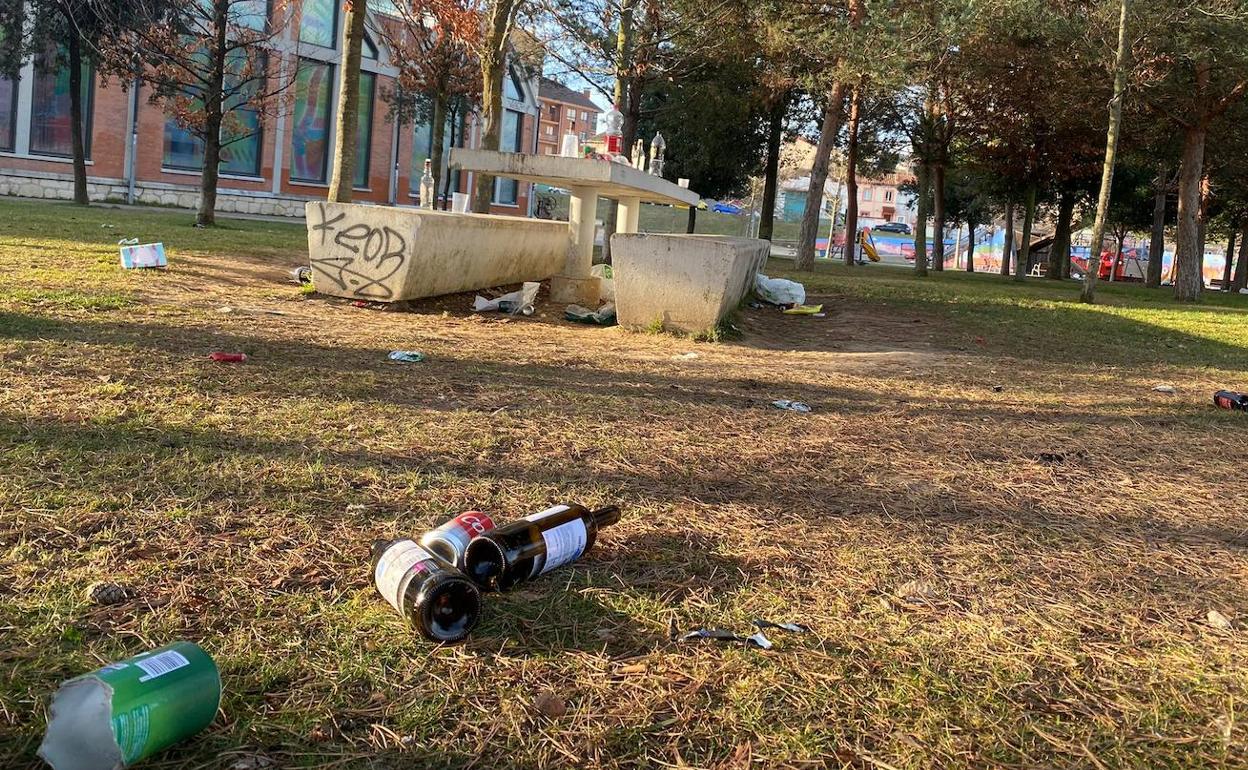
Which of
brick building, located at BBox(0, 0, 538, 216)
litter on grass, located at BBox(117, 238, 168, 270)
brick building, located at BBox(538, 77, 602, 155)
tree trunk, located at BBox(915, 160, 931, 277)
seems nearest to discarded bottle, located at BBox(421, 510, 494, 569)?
litter on grass, located at BBox(117, 238, 168, 270)

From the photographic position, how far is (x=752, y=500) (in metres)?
3.44

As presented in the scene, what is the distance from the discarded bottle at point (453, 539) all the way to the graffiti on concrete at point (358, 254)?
20.6 feet

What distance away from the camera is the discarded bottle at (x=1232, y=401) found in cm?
629

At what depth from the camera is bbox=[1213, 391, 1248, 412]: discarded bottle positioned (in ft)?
20.6

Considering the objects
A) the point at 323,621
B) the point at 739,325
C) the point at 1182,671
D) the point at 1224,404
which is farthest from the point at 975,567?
the point at 739,325

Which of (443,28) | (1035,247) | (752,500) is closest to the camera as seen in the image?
(752,500)

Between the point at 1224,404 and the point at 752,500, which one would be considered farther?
the point at 1224,404

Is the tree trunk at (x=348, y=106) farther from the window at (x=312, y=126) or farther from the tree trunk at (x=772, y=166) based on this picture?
the window at (x=312, y=126)

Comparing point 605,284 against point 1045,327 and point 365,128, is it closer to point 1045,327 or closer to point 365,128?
point 1045,327

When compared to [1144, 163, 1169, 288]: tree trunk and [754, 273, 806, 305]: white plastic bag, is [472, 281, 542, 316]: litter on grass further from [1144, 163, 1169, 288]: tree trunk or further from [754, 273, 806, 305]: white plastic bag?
[1144, 163, 1169, 288]: tree trunk

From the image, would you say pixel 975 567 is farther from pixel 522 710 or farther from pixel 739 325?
pixel 739 325

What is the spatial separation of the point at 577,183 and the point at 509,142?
34.5 meters

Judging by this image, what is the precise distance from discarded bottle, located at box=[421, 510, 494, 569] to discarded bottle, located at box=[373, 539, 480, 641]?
18cm

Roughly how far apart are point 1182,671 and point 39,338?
550 centimetres
